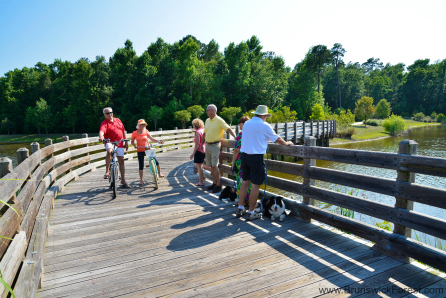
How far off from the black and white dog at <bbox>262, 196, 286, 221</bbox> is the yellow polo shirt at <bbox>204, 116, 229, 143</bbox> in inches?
83.3

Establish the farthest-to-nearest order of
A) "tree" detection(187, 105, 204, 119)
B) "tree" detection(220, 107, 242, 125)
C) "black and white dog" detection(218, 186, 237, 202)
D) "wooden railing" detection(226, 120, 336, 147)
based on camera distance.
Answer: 1. "tree" detection(187, 105, 204, 119)
2. "tree" detection(220, 107, 242, 125)
3. "wooden railing" detection(226, 120, 336, 147)
4. "black and white dog" detection(218, 186, 237, 202)

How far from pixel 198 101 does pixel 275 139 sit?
5223cm

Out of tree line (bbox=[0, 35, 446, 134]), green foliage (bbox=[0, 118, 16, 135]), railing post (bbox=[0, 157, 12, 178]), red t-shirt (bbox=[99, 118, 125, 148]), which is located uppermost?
tree line (bbox=[0, 35, 446, 134])

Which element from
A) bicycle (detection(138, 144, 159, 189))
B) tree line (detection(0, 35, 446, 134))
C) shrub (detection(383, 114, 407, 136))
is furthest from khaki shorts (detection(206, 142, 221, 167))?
shrub (detection(383, 114, 407, 136))

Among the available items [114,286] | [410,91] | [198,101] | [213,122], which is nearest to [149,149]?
[213,122]

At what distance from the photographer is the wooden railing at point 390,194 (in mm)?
3137

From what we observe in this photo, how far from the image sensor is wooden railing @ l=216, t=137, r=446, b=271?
3.14m

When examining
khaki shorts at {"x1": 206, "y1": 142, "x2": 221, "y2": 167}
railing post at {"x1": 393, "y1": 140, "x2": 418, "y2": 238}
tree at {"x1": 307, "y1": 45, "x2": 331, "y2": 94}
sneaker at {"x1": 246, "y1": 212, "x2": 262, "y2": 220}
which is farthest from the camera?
tree at {"x1": 307, "y1": 45, "x2": 331, "y2": 94}

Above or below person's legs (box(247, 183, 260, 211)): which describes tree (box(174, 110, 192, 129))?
above

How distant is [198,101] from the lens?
55.8 meters

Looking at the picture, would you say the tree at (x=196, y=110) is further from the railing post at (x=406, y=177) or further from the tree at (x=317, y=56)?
the railing post at (x=406, y=177)

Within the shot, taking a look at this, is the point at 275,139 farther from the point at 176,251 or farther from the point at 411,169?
the point at 176,251

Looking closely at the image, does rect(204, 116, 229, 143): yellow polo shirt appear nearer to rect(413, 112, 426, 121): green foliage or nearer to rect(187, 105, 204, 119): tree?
rect(187, 105, 204, 119): tree

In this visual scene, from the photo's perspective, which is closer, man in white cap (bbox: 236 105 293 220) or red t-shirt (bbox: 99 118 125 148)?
man in white cap (bbox: 236 105 293 220)
